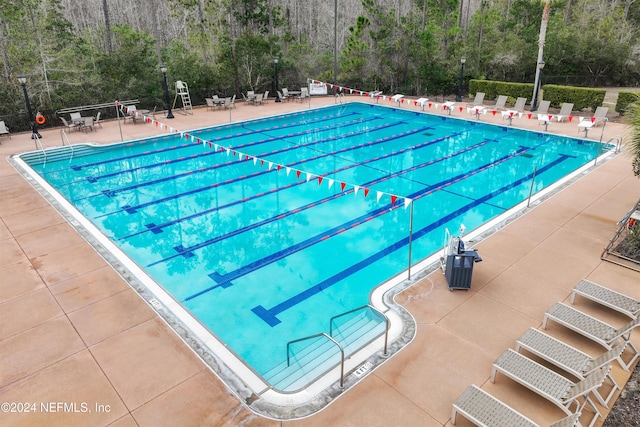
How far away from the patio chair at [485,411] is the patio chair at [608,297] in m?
2.47

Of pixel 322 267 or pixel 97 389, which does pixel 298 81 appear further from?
pixel 97 389

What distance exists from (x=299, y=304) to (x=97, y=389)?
3244 mm

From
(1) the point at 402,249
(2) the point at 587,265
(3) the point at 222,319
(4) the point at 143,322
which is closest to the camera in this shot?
(4) the point at 143,322

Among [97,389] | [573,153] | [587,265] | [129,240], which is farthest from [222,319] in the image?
[573,153]

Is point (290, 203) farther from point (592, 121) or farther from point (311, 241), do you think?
point (592, 121)

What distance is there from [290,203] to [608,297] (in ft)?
23.9

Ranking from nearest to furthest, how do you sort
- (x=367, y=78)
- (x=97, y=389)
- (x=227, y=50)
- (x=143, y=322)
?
(x=97, y=389), (x=143, y=322), (x=227, y=50), (x=367, y=78)

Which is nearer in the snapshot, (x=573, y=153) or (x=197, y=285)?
(x=197, y=285)

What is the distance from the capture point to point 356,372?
17.3 ft

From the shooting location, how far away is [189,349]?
18.8 feet

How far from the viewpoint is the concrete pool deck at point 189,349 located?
4.75m

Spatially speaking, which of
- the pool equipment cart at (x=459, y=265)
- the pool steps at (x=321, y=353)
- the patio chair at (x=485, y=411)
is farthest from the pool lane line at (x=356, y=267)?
the patio chair at (x=485, y=411)

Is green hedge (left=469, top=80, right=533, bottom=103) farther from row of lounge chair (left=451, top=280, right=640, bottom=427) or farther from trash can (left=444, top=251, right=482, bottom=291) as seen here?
row of lounge chair (left=451, top=280, right=640, bottom=427)

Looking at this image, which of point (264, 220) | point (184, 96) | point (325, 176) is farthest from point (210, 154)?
point (184, 96)
